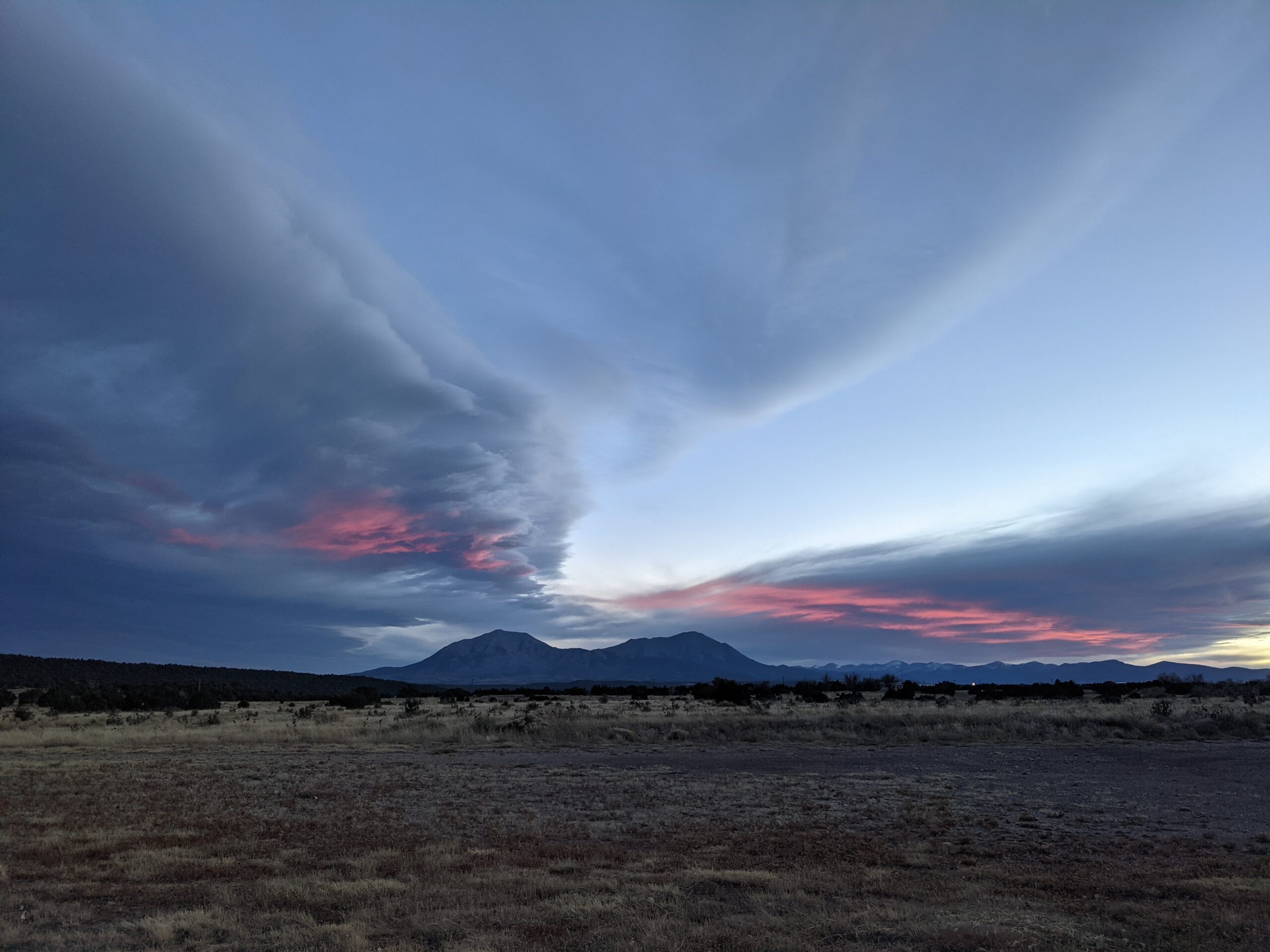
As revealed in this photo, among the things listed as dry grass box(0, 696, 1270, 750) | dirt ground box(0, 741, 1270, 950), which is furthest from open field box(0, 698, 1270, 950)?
dry grass box(0, 696, 1270, 750)

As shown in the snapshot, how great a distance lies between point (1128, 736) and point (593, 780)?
26.3m

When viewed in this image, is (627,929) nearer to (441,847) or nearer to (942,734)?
(441,847)

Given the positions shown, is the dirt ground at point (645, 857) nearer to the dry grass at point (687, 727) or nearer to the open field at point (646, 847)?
the open field at point (646, 847)

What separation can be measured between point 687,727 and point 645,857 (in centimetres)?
2677

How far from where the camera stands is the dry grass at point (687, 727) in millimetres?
35000

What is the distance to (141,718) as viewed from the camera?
5028cm

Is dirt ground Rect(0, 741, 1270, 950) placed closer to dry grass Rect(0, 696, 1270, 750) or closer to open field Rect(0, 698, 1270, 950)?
open field Rect(0, 698, 1270, 950)

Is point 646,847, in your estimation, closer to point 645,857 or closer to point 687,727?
point 645,857

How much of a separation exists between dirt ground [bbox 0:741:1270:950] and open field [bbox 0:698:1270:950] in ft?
0.25

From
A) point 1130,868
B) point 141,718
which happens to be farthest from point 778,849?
point 141,718

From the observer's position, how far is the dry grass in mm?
35000

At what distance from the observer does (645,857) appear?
1330 cm

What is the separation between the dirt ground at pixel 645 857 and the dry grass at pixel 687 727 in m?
9.53

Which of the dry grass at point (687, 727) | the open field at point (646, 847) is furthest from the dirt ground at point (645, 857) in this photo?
the dry grass at point (687, 727)
